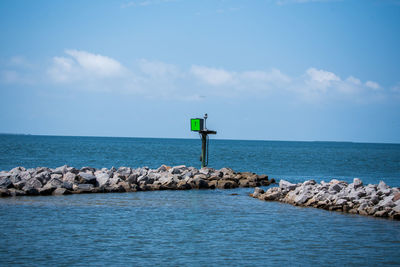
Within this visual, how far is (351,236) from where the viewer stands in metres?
13.5

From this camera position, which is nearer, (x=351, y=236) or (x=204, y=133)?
(x=351, y=236)

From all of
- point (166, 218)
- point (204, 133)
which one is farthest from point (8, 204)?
point (204, 133)

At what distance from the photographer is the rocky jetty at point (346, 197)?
1669 centimetres

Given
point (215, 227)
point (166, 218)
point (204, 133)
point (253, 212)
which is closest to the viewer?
point (215, 227)

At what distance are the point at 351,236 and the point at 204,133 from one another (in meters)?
17.7

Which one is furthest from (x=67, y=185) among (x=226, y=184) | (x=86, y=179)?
(x=226, y=184)

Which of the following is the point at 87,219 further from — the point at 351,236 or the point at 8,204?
the point at 351,236

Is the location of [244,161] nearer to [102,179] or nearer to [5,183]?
[102,179]

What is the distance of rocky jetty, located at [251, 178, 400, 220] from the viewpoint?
1669cm

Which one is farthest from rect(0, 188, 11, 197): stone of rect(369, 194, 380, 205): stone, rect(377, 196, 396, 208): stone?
rect(377, 196, 396, 208): stone

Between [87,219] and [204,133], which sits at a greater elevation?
[204,133]

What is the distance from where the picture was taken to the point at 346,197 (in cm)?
1841

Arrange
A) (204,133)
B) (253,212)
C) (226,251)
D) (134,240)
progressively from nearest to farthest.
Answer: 1. (226,251)
2. (134,240)
3. (253,212)
4. (204,133)

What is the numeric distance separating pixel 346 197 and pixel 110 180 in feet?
35.5
